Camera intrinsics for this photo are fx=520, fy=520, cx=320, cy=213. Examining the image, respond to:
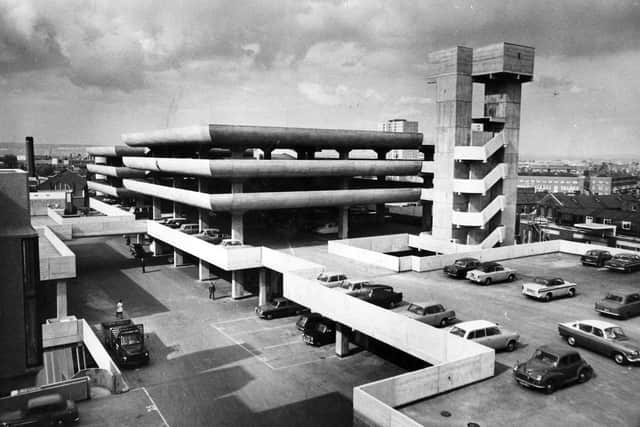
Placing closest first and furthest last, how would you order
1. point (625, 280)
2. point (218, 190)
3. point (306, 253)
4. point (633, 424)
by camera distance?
1. point (633, 424)
2. point (625, 280)
3. point (306, 253)
4. point (218, 190)

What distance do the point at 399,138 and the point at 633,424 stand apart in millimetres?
40320

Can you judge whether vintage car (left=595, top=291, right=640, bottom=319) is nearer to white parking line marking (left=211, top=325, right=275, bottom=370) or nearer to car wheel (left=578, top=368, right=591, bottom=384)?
car wheel (left=578, top=368, right=591, bottom=384)

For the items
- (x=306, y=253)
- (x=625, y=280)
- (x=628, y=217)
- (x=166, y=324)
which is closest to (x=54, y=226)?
(x=166, y=324)

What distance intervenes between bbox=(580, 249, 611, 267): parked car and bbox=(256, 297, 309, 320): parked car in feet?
75.4

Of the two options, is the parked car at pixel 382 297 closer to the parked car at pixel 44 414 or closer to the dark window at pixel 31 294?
the parked car at pixel 44 414

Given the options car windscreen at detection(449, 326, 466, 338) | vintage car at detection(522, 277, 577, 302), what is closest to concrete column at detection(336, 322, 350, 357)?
car windscreen at detection(449, 326, 466, 338)

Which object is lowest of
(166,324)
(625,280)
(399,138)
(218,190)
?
(166,324)

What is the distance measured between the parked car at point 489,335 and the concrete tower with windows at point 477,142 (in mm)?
25440

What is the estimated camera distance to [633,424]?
16344mm

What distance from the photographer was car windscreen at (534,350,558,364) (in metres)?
19.0

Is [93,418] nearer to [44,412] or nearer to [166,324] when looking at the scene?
[44,412]

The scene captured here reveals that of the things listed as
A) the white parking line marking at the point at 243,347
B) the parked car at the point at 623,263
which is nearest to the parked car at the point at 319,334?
the white parking line marking at the point at 243,347

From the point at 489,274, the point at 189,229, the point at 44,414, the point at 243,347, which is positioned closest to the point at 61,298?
the point at 243,347

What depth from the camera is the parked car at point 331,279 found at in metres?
31.2
